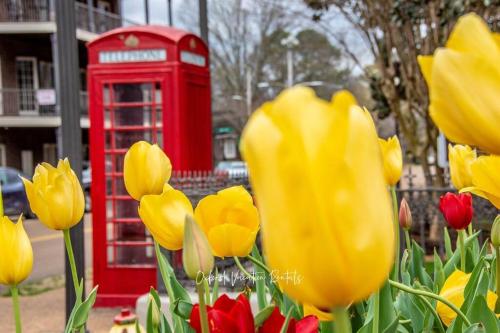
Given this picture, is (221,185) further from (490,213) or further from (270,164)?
(270,164)

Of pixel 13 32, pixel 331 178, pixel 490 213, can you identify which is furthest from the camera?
pixel 13 32

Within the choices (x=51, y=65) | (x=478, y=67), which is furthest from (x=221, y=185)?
(x=51, y=65)

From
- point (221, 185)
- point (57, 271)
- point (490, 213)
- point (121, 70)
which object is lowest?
point (57, 271)

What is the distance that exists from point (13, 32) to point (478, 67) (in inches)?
796

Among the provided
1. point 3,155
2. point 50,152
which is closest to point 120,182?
point 3,155

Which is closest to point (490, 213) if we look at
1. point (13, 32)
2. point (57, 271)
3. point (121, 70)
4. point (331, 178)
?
point (121, 70)

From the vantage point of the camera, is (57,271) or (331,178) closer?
(331,178)

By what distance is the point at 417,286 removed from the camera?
0.93 meters

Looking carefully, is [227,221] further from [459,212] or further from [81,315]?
[459,212]

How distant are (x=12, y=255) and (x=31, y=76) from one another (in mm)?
21727

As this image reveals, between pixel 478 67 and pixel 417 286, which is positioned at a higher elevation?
pixel 478 67

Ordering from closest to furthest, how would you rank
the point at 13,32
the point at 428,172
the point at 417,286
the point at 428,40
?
the point at 417,286 < the point at 428,40 < the point at 428,172 < the point at 13,32

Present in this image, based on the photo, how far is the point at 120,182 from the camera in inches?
213

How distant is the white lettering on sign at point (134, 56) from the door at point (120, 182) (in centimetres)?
→ 17
